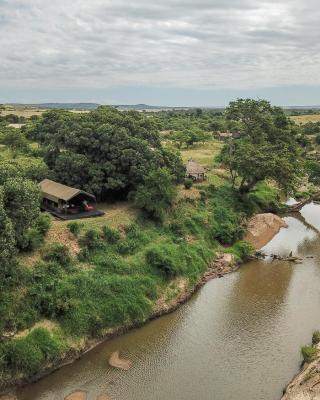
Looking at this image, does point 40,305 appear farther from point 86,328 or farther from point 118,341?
point 118,341

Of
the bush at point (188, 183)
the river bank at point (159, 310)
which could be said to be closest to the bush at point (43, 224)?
the river bank at point (159, 310)

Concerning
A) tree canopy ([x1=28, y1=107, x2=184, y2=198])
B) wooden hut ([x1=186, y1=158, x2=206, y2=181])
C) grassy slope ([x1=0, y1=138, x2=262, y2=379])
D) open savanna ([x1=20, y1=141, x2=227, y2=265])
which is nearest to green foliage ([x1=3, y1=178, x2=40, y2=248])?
grassy slope ([x1=0, y1=138, x2=262, y2=379])

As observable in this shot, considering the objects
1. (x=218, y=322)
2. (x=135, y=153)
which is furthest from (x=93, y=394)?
(x=135, y=153)

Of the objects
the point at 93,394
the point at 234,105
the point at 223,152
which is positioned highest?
the point at 234,105

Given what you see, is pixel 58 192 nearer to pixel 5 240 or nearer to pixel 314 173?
pixel 5 240

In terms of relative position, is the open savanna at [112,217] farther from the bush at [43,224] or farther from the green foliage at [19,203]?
the green foliage at [19,203]

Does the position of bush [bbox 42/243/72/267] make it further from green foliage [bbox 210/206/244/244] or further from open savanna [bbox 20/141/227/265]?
green foliage [bbox 210/206/244/244]

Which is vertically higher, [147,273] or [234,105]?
Answer: [234,105]
